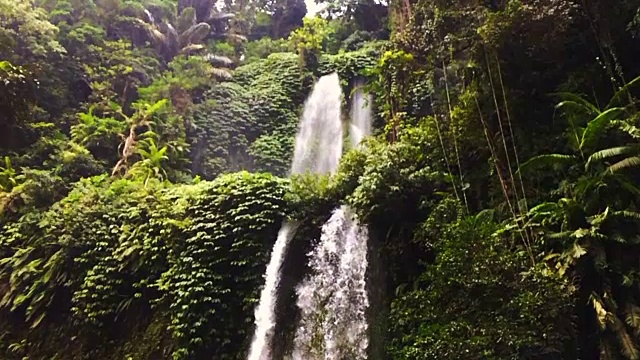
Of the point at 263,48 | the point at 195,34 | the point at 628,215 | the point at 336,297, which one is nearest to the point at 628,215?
the point at 628,215

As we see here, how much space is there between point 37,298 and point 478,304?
21.9 feet

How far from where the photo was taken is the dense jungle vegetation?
4867 millimetres

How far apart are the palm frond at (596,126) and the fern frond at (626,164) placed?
1.35 ft

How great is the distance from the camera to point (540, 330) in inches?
178

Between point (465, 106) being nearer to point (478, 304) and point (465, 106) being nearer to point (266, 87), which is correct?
point (478, 304)

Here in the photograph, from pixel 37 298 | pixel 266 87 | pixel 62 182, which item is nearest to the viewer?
pixel 37 298

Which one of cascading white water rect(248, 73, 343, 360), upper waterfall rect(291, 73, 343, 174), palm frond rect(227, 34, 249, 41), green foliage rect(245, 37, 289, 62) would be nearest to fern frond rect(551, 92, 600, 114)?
cascading white water rect(248, 73, 343, 360)

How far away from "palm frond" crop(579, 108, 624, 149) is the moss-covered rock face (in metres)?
4.47

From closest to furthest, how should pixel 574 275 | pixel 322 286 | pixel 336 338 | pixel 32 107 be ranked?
pixel 574 275, pixel 336 338, pixel 322 286, pixel 32 107

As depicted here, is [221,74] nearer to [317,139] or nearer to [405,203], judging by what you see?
[317,139]

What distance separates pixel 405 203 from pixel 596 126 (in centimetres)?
258

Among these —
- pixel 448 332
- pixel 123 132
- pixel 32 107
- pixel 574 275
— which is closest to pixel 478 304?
pixel 448 332

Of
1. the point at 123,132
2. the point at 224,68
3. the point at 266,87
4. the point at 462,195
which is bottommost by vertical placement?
the point at 462,195

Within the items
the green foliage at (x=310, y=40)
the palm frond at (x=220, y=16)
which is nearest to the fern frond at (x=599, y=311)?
the green foliage at (x=310, y=40)
